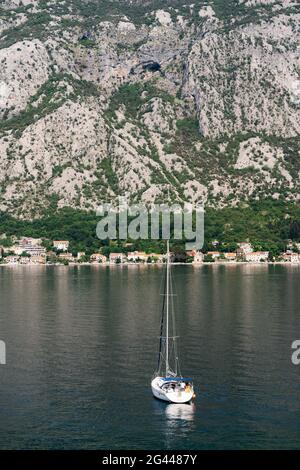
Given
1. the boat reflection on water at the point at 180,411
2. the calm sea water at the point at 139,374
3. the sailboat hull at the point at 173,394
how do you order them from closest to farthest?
the calm sea water at the point at 139,374, the boat reflection on water at the point at 180,411, the sailboat hull at the point at 173,394

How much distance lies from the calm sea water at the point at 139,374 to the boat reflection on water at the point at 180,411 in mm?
72

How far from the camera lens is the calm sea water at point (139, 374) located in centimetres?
4625

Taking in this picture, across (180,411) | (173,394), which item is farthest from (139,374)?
(180,411)

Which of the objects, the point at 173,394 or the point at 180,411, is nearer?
the point at 180,411

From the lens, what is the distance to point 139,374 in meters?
60.3

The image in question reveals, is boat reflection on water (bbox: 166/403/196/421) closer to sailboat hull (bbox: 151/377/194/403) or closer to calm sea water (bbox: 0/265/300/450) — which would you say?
calm sea water (bbox: 0/265/300/450)

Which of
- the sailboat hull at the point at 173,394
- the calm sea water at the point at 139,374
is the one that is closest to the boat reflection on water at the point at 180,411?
the calm sea water at the point at 139,374

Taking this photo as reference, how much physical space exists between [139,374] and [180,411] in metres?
9.78

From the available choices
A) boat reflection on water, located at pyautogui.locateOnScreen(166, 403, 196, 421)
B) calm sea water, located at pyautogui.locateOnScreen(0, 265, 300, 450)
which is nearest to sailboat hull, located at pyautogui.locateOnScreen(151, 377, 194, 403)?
boat reflection on water, located at pyautogui.locateOnScreen(166, 403, 196, 421)

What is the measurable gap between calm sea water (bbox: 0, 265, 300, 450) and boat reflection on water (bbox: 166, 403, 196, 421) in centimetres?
7

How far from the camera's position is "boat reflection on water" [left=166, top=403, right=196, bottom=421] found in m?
49.6

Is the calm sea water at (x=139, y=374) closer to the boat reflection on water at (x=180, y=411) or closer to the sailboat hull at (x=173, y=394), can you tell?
the boat reflection on water at (x=180, y=411)

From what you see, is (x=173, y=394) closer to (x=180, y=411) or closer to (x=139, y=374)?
(x=180, y=411)
